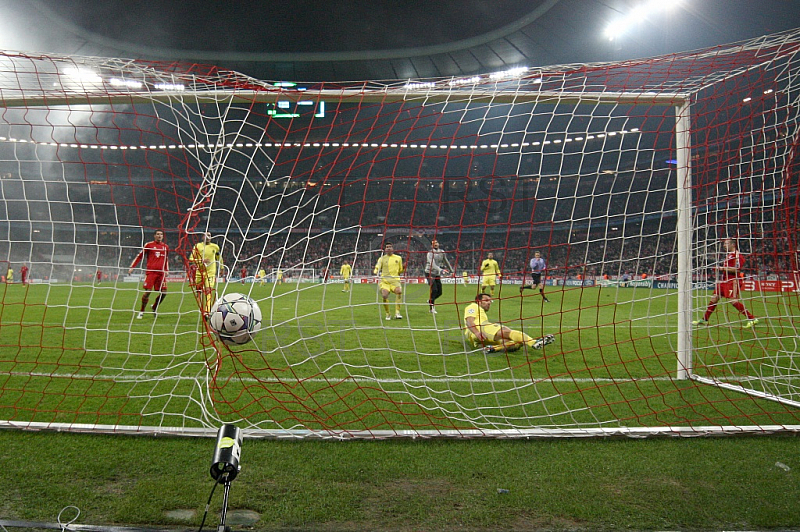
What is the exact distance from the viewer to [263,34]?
80.3 feet

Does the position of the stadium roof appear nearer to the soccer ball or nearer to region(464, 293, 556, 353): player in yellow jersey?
region(464, 293, 556, 353): player in yellow jersey

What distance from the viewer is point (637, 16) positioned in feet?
66.1

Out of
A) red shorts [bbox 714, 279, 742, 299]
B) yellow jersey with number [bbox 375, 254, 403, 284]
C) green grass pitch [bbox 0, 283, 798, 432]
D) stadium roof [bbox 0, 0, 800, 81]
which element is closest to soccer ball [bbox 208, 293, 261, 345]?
green grass pitch [bbox 0, 283, 798, 432]

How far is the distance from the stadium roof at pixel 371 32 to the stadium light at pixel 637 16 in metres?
0.16

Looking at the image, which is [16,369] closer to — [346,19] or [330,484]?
[330,484]

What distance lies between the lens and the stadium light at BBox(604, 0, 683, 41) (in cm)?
1875

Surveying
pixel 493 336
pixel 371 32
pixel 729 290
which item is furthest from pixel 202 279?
pixel 371 32

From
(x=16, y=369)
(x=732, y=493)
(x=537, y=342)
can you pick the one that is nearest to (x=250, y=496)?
(x=732, y=493)

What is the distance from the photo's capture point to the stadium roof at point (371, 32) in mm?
19906

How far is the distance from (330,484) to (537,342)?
14.8 ft

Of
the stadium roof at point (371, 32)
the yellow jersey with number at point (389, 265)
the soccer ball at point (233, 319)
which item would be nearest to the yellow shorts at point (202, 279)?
the soccer ball at point (233, 319)

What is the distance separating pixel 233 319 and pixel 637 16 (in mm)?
22559

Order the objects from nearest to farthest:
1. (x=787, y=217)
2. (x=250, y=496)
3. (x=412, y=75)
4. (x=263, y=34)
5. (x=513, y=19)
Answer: (x=250, y=496)
(x=787, y=217)
(x=513, y=19)
(x=263, y=34)
(x=412, y=75)

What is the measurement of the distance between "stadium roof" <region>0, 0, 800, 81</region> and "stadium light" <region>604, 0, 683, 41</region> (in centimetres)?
16
